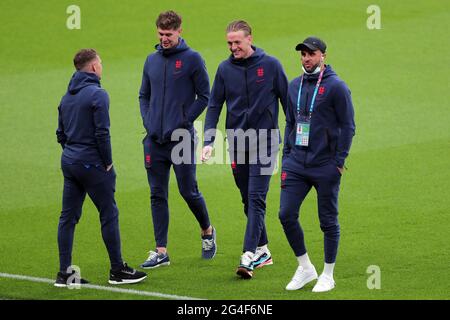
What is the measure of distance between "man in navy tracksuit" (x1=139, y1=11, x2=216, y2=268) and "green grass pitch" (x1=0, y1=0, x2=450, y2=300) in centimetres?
65

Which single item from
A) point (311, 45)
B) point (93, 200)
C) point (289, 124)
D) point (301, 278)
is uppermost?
point (311, 45)

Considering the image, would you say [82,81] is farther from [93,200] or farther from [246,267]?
[246,267]

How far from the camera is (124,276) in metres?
9.86

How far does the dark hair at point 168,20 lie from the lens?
10.3m

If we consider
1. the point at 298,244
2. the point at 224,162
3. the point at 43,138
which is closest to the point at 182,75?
the point at 298,244

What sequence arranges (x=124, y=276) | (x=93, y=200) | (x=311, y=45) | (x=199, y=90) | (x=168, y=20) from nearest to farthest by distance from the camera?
(x=311, y=45) < (x=93, y=200) < (x=124, y=276) < (x=168, y=20) < (x=199, y=90)

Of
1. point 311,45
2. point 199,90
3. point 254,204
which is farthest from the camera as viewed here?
point 199,90

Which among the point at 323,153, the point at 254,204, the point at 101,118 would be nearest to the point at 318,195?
the point at 323,153

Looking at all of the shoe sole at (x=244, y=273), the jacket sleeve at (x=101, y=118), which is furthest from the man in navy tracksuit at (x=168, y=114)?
the jacket sleeve at (x=101, y=118)

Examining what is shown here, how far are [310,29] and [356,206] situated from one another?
35.4 ft

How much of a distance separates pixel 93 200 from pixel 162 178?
3.58ft

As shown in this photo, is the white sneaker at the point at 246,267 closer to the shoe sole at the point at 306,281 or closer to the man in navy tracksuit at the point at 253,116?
the man in navy tracksuit at the point at 253,116

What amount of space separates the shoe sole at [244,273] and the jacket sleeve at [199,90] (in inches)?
64.9

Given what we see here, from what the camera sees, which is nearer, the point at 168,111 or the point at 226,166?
the point at 168,111
